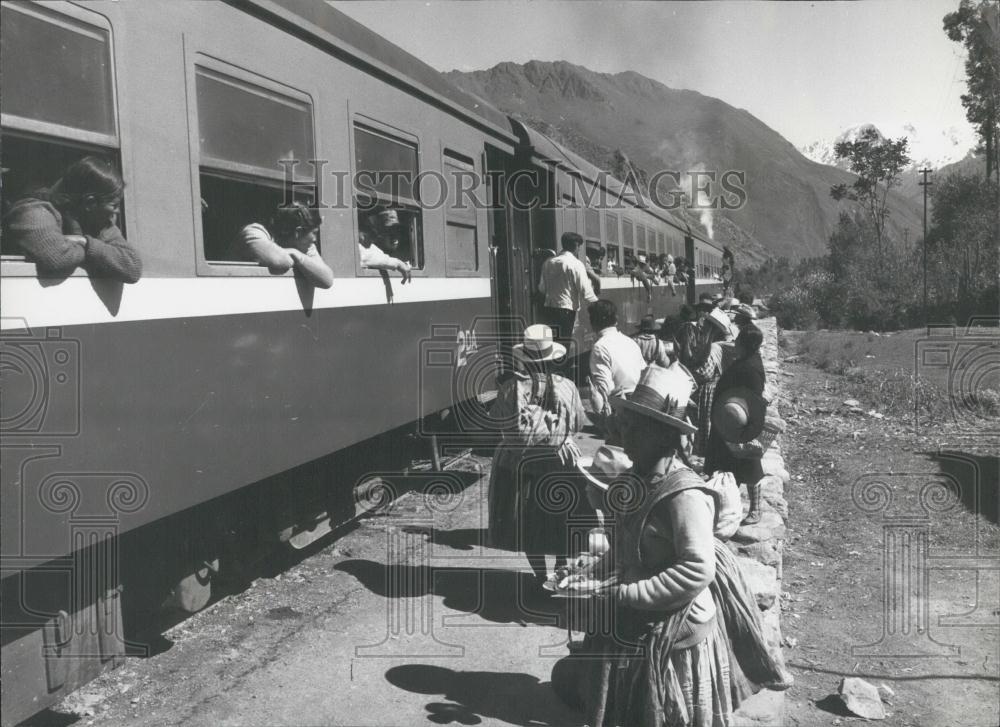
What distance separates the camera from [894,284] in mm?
24594

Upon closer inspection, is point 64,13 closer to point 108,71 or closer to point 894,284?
point 108,71

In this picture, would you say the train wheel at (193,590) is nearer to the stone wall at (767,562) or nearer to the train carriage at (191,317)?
the train carriage at (191,317)

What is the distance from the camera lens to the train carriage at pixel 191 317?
10.4 ft

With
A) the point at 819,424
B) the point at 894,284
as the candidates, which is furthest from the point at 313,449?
the point at 894,284

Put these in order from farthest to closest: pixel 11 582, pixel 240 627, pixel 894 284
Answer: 1. pixel 894 284
2. pixel 240 627
3. pixel 11 582

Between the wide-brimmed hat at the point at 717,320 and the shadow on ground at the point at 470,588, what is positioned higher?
the wide-brimmed hat at the point at 717,320

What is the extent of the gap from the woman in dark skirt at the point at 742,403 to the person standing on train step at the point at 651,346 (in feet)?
4.17

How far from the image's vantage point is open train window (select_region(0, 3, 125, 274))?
3.10 m

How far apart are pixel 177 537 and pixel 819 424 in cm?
944

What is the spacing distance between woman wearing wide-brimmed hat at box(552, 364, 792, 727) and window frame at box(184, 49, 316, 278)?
2236 millimetres

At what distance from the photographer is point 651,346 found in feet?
24.5

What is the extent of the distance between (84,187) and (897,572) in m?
5.60

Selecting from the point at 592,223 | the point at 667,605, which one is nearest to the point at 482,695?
the point at 667,605
